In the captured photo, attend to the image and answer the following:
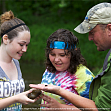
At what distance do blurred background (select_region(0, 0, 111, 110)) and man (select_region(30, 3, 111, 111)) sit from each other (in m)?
5.80

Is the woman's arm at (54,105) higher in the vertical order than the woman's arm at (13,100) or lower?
lower

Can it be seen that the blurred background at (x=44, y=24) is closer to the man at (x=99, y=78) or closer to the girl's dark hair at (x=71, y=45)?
the girl's dark hair at (x=71, y=45)

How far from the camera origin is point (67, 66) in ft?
8.39

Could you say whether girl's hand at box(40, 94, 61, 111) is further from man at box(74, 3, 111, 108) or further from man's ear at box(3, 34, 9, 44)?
man's ear at box(3, 34, 9, 44)

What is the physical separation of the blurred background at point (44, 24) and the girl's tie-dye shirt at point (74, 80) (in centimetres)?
519

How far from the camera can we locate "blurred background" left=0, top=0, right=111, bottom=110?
10047mm

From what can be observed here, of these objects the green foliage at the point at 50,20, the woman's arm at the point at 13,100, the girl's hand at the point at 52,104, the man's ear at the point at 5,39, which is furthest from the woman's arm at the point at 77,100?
the green foliage at the point at 50,20

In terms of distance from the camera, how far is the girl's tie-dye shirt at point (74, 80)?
2.33 metres

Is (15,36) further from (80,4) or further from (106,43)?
(80,4)

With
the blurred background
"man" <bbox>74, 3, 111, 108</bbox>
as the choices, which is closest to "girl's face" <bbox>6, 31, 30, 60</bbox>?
"man" <bbox>74, 3, 111, 108</bbox>

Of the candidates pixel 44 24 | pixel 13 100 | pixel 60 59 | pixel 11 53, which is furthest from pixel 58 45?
pixel 44 24

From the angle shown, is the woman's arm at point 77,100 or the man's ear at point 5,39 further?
the man's ear at point 5,39

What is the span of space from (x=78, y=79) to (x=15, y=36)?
3.44 feet

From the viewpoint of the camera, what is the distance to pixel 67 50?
98.7 inches
